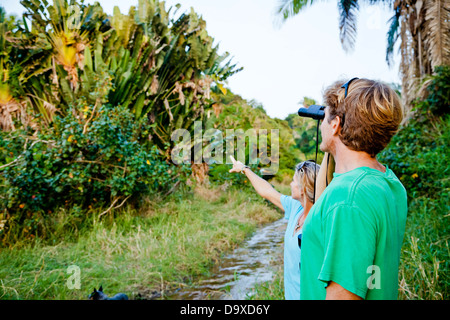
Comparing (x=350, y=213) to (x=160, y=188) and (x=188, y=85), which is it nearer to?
(x=160, y=188)

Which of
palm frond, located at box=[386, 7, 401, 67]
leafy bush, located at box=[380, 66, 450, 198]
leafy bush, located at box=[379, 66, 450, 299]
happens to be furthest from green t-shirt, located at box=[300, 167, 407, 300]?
palm frond, located at box=[386, 7, 401, 67]

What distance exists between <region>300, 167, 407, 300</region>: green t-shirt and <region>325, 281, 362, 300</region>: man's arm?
17 millimetres

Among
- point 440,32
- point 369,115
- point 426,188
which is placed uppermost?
point 440,32

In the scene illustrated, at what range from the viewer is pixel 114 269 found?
443cm

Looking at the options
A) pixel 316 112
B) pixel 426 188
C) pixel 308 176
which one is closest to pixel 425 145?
pixel 426 188

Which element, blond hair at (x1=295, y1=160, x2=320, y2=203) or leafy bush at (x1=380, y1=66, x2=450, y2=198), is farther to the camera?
leafy bush at (x1=380, y1=66, x2=450, y2=198)

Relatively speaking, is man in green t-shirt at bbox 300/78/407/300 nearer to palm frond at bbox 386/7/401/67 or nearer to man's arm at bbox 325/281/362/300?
man's arm at bbox 325/281/362/300

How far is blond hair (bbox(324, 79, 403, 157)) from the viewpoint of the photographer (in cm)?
101

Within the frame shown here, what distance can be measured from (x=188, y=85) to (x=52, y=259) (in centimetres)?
687

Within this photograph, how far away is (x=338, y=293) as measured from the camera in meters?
0.89

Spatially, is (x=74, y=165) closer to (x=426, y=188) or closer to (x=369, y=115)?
(x=369, y=115)

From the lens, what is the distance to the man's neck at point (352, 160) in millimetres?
1066

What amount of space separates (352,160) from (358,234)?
0.29m
